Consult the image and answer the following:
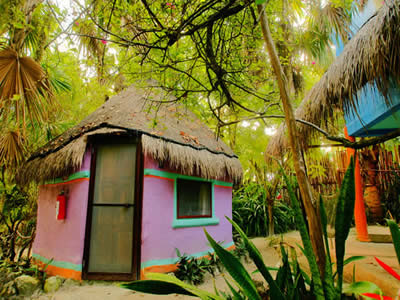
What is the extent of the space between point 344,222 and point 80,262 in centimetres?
379

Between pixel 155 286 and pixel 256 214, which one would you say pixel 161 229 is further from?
pixel 256 214

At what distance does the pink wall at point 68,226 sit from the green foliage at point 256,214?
422 centimetres

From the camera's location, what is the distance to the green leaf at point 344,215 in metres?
1.15

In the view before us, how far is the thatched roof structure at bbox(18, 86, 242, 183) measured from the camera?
12.6ft

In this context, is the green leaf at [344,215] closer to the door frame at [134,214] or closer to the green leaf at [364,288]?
the green leaf at [364,288]

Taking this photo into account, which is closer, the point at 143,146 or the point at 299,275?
the point at 299,275

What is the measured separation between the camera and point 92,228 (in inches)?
148

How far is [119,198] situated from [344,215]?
3.44 m

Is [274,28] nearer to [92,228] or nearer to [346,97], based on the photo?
[346,97]

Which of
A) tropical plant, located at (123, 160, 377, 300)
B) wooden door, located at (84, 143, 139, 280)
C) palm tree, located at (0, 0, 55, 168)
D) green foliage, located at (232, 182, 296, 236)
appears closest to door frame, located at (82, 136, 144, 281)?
wooden door, located at (84, 143, 139, 280)

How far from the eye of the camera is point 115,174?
13.0 ft

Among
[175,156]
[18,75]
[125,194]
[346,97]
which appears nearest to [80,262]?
[125,194]

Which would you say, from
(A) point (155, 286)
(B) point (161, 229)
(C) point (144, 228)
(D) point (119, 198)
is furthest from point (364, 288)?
(D) point (119, 198)

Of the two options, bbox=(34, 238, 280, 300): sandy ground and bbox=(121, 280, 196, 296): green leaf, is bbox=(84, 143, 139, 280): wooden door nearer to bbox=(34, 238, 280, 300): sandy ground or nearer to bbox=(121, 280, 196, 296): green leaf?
bbox=(34, 238, 280, 300): sandy ground
